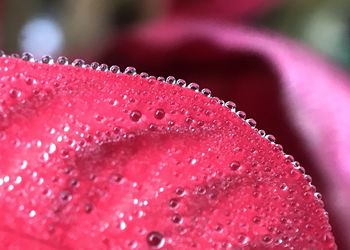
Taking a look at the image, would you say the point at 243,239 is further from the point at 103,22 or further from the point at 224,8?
the point at 103,22

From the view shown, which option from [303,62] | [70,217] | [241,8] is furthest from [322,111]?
[70,217]

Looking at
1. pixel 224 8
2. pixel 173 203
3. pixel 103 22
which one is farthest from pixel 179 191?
pixel 103 22

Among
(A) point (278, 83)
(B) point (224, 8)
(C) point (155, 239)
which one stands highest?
(B) point (224, 8)

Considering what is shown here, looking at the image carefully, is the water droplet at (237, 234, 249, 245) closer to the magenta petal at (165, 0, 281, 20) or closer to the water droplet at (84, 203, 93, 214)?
the water droplet at (84, 203, 93, 214)

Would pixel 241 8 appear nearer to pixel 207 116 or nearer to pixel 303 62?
pixel 303 62

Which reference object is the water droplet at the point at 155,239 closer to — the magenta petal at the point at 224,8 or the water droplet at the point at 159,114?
the water droplet at the point at 159,114

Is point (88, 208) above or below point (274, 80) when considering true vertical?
below
